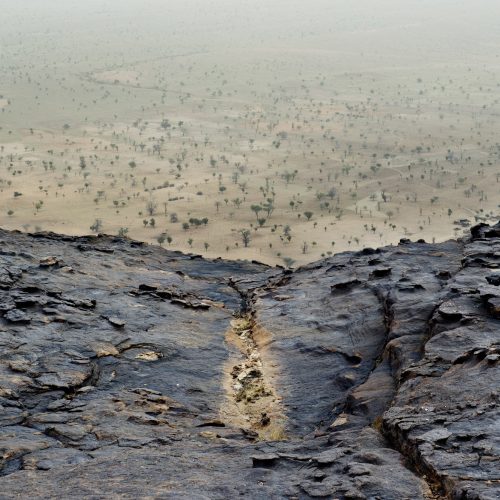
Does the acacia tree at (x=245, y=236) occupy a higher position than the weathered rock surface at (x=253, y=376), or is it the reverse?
the weathered rock surface at (x=253, y=376)

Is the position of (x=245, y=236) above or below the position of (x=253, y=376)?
below

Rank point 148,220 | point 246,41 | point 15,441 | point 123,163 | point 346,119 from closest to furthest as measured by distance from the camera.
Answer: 1. point 15,441
2. point 148,220
3. point 123,163
4. point 346,119
5. point 246,41

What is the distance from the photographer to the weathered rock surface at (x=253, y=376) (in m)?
8.35

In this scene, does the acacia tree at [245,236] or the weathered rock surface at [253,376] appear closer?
the weathered rock surface at [253,376]

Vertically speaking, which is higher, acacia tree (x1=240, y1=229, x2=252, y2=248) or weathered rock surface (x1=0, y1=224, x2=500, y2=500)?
weathered rock surface (x1=0, y1=224, x2=500, y2=500)

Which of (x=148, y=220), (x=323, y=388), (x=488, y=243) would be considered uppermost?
(x=488, y=243)

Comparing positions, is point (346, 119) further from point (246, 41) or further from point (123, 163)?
point (246, 41)

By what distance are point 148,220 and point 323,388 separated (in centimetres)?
2773

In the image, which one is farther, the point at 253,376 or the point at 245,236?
the point at 245,236

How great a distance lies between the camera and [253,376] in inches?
491

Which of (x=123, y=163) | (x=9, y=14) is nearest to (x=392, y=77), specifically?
(x=123, y=163)

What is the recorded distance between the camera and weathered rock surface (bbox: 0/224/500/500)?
8352mm

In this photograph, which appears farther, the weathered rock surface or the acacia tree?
the acacia tree

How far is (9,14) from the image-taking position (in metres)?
137
